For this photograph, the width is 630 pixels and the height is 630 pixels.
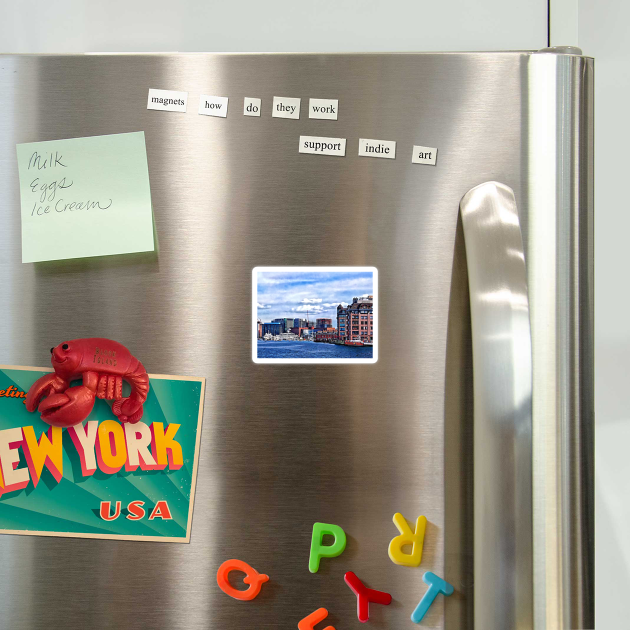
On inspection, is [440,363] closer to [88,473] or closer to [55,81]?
[88,473]

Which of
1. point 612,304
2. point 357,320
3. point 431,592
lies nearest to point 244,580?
point 431,592

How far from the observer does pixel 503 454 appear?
0.45 meters

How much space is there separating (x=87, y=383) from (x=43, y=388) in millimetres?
47

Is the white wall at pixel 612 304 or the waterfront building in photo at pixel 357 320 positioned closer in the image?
the waterfront building in photo at pixel 357 320

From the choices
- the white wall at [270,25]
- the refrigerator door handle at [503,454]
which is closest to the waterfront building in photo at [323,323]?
the refrigerator door handle at [503,454]

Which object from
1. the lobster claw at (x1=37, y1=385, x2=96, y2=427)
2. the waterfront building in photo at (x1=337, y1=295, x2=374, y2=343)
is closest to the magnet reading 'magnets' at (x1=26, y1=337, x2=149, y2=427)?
the lobster claw at (x1=37, y1=385, x2=96, y2=427)

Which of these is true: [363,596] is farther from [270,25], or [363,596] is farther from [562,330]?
[270,25]

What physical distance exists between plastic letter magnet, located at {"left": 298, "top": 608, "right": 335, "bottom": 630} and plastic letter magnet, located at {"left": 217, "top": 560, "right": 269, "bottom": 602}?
0.18 ft

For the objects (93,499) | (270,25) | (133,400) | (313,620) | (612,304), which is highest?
(270,25)

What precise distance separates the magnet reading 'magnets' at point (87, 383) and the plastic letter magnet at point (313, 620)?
0.27 m

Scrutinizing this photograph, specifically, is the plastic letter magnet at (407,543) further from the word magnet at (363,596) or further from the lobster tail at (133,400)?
the lobster tail at (133,400)

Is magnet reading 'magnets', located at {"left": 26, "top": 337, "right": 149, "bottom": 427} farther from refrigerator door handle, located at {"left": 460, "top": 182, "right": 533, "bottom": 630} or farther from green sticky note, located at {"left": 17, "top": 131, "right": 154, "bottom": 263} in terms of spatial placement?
refrigerator door handle, located at {"left": 460, "top": 182, "right": 533, "bottom": 630}

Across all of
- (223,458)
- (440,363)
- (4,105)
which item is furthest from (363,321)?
(4,105)

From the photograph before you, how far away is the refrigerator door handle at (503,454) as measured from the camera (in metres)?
0.45
